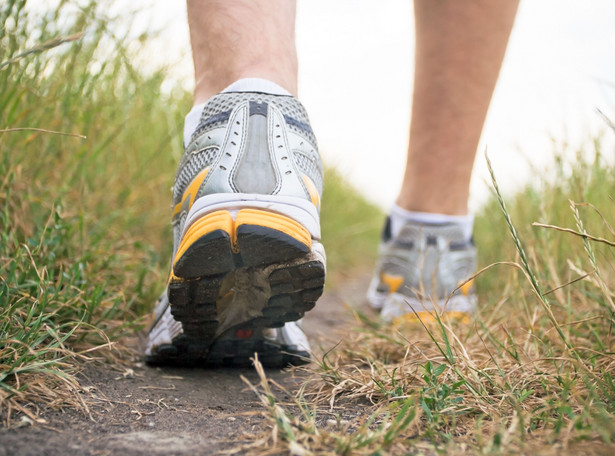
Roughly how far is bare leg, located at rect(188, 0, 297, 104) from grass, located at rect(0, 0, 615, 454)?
352mm

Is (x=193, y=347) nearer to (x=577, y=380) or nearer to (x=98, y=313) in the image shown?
(x=98, y=313)

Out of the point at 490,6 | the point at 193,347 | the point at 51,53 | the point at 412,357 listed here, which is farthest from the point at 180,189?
the point at 490,6

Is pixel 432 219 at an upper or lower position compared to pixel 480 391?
upper

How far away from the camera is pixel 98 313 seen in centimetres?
132

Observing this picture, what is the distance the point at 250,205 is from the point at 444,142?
98 cm

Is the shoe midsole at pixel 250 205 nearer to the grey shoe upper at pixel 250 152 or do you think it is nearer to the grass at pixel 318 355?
the grey shoe upper at pixel 250 152

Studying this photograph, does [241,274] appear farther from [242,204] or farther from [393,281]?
[393,281]

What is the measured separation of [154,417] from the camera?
36.6 inches

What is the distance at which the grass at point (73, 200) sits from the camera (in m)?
1.00

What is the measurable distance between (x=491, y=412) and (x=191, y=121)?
880 millimetres

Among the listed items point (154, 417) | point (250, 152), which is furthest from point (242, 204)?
point (154, 417)

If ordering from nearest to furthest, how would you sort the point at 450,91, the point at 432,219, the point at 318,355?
the point at 318,355
the point at 450,91
the point at 432,219

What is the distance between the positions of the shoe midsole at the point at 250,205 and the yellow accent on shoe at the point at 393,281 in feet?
3.13

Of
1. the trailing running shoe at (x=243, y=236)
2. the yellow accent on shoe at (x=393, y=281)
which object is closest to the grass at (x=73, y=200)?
the trailing running shoe at (x=243, y=236)
